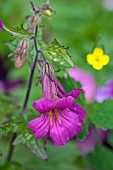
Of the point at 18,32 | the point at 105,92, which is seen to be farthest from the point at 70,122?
the point at 105,92

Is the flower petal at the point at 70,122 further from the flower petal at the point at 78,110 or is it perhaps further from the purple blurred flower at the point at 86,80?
the purple blurred flower at the point at 86,80

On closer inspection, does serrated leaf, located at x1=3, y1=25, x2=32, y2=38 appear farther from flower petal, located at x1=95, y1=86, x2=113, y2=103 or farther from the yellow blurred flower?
flower petal, located at x1=95, y1=86, x2=113, y2=103

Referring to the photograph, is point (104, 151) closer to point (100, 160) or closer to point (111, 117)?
point (100, 160)

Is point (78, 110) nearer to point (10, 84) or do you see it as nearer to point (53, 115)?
point (53, 115)

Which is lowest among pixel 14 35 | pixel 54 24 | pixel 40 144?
pixel 40 144

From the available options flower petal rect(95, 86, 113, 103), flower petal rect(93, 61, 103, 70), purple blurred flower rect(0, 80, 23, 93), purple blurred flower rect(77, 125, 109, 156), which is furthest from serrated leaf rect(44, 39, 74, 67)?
purple blurred flower rect(0, 80, 23, 93)

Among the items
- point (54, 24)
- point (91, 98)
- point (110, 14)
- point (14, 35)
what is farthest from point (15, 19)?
point (14, 35)

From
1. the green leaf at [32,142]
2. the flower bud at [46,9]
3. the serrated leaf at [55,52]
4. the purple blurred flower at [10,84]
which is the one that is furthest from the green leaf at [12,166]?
the purple blurred flower at [10,84]
